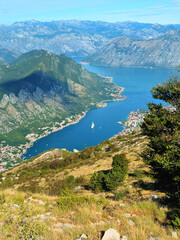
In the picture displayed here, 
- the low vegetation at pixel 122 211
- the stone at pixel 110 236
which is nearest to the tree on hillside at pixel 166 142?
the low vegetation at pixel 122 211

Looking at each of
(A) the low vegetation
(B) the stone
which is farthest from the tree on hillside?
(B) the stone

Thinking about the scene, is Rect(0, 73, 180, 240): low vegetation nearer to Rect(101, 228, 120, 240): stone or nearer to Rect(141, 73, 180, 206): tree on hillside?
Rect(141, 73, 180, 206): tree on hillside

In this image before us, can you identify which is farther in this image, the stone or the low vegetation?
the low vegetation

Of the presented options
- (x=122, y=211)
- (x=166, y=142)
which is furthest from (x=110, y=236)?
(x=166, y=142)

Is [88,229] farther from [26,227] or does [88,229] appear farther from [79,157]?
[79,157]

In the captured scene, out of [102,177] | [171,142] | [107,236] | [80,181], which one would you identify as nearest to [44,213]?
[107,236]

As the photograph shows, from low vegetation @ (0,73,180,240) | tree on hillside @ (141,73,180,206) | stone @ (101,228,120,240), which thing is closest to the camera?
stone @ (101,228,120,240)

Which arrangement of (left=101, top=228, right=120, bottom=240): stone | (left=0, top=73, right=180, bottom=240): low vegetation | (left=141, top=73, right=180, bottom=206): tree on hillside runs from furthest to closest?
1. (left=141, top=73, right=180, bottom=206): tree on hillside
2. (left=0, top=73, right=180, bottom=240): low vegetation
3. (left=101, top=228, right=120, bottom=240): stone

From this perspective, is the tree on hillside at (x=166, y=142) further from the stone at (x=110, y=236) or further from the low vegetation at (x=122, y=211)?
the stone at (x=110, y=236)

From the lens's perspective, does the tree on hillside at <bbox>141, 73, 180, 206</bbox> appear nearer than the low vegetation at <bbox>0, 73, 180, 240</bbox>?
No

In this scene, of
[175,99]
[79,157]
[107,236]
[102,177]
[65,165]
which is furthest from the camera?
[79,157]
